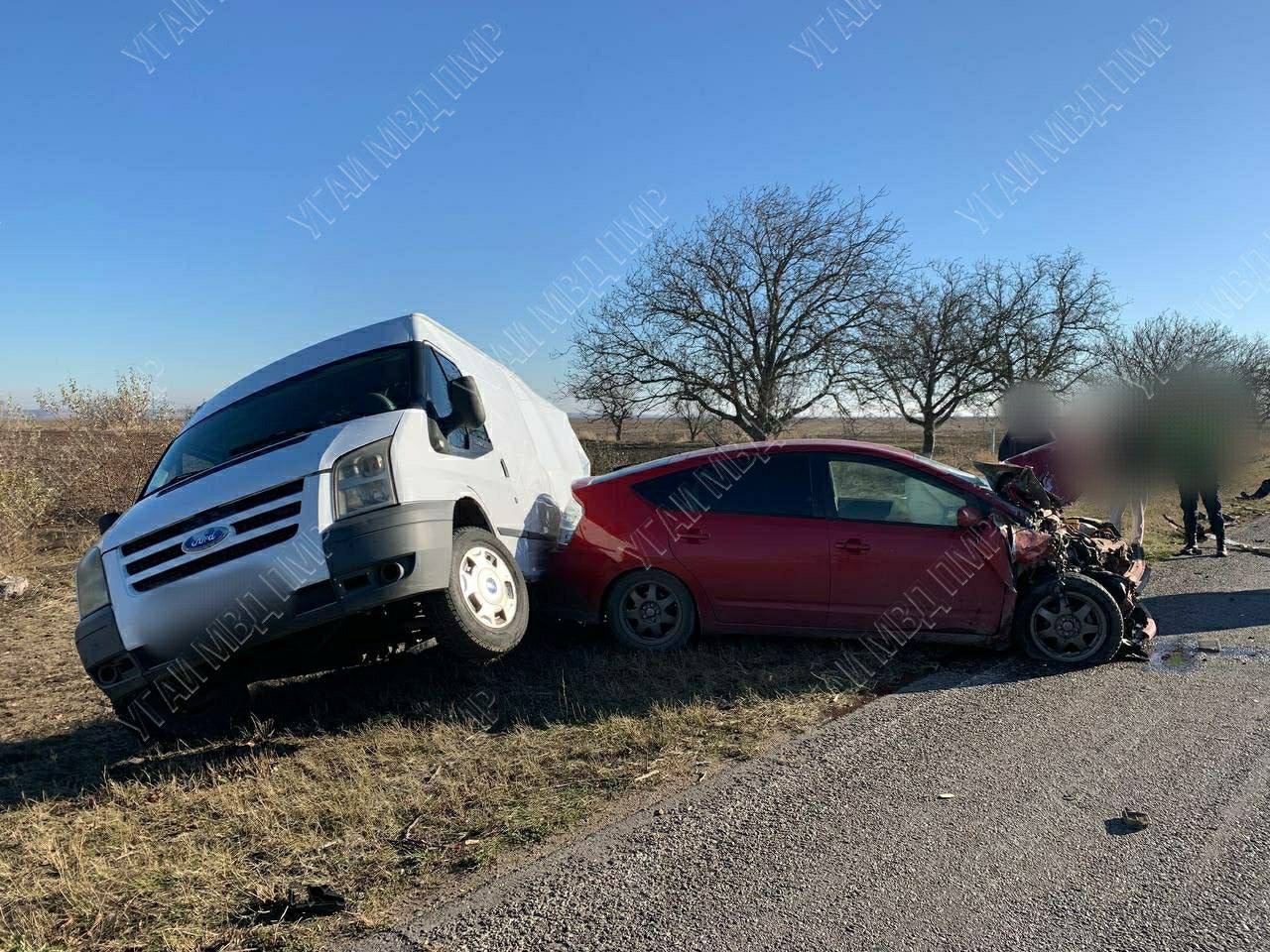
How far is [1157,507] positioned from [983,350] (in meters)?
16.2

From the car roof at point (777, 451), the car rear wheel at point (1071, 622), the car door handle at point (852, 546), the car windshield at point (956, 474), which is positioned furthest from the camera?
the car roof at point (777, 451)

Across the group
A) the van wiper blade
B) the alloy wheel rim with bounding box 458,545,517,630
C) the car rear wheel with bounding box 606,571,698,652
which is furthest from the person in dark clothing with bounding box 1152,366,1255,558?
the van wiper blade

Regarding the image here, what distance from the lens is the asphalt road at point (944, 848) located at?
262 centimetres

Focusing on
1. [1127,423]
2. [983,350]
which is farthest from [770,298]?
[1127,423]

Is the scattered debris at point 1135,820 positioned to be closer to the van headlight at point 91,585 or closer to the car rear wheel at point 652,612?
the car rear wheel at point 652,612

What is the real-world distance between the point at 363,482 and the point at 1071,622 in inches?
185

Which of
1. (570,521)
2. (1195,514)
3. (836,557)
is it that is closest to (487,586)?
(570,521)

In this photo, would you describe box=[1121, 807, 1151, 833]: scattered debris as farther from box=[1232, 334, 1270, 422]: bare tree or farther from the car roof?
box=[1232, 334, 1270, 422]: bare tree

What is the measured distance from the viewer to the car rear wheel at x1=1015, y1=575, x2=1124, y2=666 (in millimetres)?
5324

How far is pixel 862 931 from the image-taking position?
8.54 feet

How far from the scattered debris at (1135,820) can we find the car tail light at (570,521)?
3926 millimetres

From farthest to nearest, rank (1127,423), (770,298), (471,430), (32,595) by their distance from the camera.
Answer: (770,298)
(32,595)
(1127,423)
(471,430)

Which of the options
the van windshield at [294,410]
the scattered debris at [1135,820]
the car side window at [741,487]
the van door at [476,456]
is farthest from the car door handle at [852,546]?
the van windshield at [294,410]

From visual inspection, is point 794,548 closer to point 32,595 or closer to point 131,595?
point 131,595
